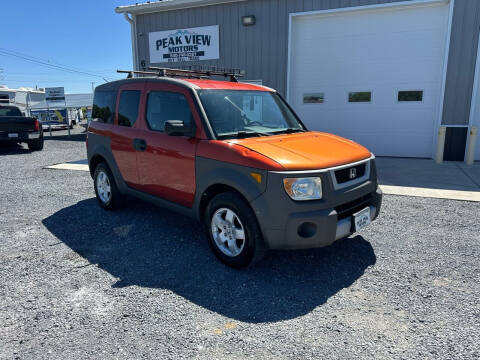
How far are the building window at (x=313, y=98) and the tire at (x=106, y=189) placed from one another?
7060 millimetres

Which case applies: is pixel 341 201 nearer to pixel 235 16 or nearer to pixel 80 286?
pixel 80 286

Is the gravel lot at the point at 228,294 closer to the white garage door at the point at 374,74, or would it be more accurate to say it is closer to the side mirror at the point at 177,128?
the side mirror at the point at 177,128

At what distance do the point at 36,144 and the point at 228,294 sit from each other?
12.4m

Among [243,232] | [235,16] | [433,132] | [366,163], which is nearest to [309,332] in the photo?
[243,232]

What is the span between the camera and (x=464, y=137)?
9109mm

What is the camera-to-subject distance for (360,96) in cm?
1002

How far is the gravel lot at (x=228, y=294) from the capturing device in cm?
240

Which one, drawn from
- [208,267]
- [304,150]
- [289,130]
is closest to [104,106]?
[289,130]

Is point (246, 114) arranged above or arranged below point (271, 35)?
below

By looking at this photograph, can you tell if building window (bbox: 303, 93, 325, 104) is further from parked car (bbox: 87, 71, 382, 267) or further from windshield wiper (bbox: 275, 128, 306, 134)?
windshield wiper (bbox: 275, 128, 306, 134)

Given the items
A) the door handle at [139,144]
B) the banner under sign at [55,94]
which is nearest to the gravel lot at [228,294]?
the door handle at [139,144]

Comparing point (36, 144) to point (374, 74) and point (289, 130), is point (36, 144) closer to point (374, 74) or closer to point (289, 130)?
point (289, 130)

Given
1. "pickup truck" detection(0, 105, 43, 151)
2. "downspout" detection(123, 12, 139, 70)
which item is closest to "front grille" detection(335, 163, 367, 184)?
"downspout" detection(123, 12, 139, 70)

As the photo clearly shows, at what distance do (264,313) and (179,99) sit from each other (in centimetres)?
249
